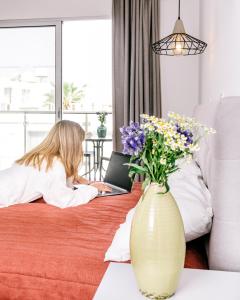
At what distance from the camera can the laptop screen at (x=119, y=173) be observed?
8.83 feet

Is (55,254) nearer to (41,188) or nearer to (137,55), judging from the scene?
(41,188)

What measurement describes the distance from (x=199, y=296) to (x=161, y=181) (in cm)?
32

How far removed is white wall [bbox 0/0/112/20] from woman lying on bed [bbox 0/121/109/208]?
2240 mm

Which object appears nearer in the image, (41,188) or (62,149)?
(41,188)

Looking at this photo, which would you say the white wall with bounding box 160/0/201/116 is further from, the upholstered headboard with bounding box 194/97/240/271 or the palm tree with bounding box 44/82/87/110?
the upholstered headboard with bounding box 194/97/240/271

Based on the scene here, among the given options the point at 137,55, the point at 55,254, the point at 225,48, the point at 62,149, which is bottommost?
the point at 55,254

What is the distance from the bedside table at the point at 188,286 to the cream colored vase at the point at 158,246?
0.04 m

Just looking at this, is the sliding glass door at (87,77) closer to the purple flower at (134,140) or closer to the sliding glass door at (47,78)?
the sliding glass door at (47,78)

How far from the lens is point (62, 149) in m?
2.45

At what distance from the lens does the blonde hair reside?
243cm

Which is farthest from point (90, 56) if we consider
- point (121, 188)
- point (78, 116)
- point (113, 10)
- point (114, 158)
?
point (121, 188)

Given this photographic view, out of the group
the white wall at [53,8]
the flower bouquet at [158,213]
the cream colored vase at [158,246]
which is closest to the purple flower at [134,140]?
the flower bouquet at [158,213]

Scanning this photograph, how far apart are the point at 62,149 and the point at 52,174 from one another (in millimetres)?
189

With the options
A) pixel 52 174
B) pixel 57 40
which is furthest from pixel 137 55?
pixel 52 174
